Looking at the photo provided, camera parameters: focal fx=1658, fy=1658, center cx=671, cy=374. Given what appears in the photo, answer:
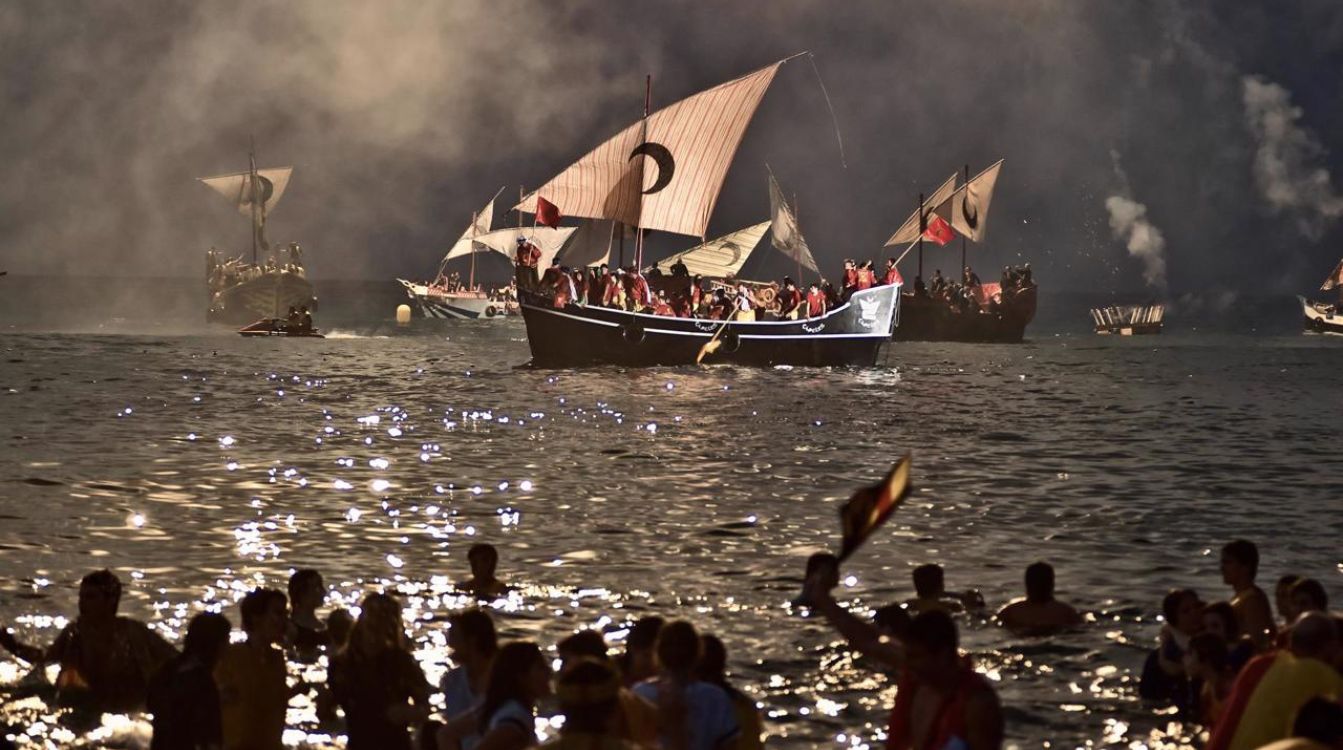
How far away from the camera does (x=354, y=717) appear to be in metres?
8.09

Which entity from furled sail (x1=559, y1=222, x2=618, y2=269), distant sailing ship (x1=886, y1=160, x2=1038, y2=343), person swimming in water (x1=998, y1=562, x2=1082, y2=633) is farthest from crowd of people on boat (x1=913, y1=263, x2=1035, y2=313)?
person swimming in water (x1=998, y1=562, x2=1082, y2=633)

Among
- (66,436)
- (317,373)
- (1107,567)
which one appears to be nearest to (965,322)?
(317,373)

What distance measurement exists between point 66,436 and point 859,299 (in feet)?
111

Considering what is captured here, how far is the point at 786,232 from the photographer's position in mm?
91750

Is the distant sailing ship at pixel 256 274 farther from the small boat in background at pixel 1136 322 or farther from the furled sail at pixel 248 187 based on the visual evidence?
the small boat in background at pixel 1136 322

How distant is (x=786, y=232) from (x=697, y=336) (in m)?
34.3

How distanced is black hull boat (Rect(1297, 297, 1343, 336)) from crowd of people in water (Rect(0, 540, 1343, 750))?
122315mm

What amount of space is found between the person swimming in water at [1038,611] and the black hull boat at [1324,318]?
119041 mm

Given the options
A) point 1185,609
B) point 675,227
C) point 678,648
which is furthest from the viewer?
point 675,227

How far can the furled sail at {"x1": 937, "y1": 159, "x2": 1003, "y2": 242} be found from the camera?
89.9 meters

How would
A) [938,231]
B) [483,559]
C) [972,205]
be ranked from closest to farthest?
[483,559]
[938,231]
[972,205]

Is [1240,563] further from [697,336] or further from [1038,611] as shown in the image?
→ [697,336]

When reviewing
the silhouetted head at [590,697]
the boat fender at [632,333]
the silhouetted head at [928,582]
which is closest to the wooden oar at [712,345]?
the boat fender at [632,333]

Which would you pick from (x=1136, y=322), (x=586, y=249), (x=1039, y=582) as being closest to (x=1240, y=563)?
(x=1039, y=582)
